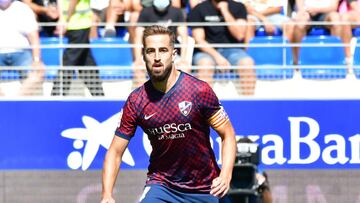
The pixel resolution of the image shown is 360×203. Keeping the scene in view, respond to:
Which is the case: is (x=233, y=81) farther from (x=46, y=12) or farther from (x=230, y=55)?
(x=46, y=12)

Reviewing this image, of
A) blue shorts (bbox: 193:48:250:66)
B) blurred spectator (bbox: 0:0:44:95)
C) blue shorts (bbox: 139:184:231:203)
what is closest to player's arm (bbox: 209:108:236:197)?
blue shorts (bbox: 139:184:231:203)

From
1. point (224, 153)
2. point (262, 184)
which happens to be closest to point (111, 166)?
point (224, 153)

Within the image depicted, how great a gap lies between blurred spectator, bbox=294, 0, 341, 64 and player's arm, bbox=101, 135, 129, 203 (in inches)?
230

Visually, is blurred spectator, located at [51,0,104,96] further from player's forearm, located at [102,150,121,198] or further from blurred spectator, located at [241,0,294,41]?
player's forearm, located at [102,150,121,198]

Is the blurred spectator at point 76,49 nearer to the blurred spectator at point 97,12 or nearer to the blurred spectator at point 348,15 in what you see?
the blurred spectator at point 97,12

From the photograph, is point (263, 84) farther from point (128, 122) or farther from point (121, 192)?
point (128, 122)

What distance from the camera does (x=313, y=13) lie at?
12.6 meters

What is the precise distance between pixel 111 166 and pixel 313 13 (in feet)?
20.6

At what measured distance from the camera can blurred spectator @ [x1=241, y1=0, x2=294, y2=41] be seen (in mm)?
12672

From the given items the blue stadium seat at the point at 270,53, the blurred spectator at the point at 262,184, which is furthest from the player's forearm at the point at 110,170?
the blue stadium seat at the point at 270,53

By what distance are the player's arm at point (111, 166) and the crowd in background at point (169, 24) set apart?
4.84 metres

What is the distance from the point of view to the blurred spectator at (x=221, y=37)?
11.9 m

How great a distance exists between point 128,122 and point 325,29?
6391 millimetres

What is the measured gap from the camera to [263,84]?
12.2 meters
